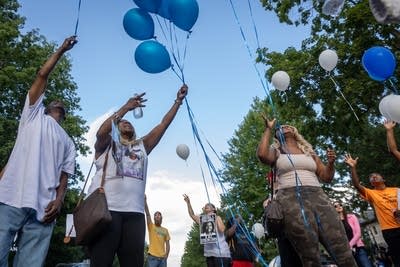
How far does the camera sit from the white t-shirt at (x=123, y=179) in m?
3.17

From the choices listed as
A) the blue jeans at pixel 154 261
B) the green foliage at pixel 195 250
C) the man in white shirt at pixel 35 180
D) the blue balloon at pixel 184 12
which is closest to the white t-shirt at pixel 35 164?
the man in white shirt at pixel 35 180

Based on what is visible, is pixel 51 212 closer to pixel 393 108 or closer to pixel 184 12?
pixel 184 12

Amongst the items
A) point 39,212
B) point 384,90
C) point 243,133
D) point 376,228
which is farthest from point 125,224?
point 376,228

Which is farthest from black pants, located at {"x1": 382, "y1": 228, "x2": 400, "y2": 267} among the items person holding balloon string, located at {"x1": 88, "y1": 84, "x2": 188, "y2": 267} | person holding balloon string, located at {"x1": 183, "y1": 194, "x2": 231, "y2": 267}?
person holding balloon string, located at {"x1": 88, "y1": 84, "x2": 188, "y2": 267}

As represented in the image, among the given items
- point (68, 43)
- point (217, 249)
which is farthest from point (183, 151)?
point (68, 43)

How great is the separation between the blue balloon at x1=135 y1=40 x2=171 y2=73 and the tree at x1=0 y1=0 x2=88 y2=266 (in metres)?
15.7

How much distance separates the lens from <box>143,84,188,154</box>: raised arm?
3.71 metres

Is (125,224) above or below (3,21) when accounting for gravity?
below

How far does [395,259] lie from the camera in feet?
16.7

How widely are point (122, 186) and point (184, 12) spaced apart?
2171 mm

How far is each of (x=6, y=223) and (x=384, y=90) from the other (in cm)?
1131

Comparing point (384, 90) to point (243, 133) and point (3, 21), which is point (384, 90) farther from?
point (3, 21)

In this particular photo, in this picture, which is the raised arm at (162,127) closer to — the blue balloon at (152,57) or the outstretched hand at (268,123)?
the blue balloon at (152,57)

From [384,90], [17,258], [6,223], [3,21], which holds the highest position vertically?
[3,21]
